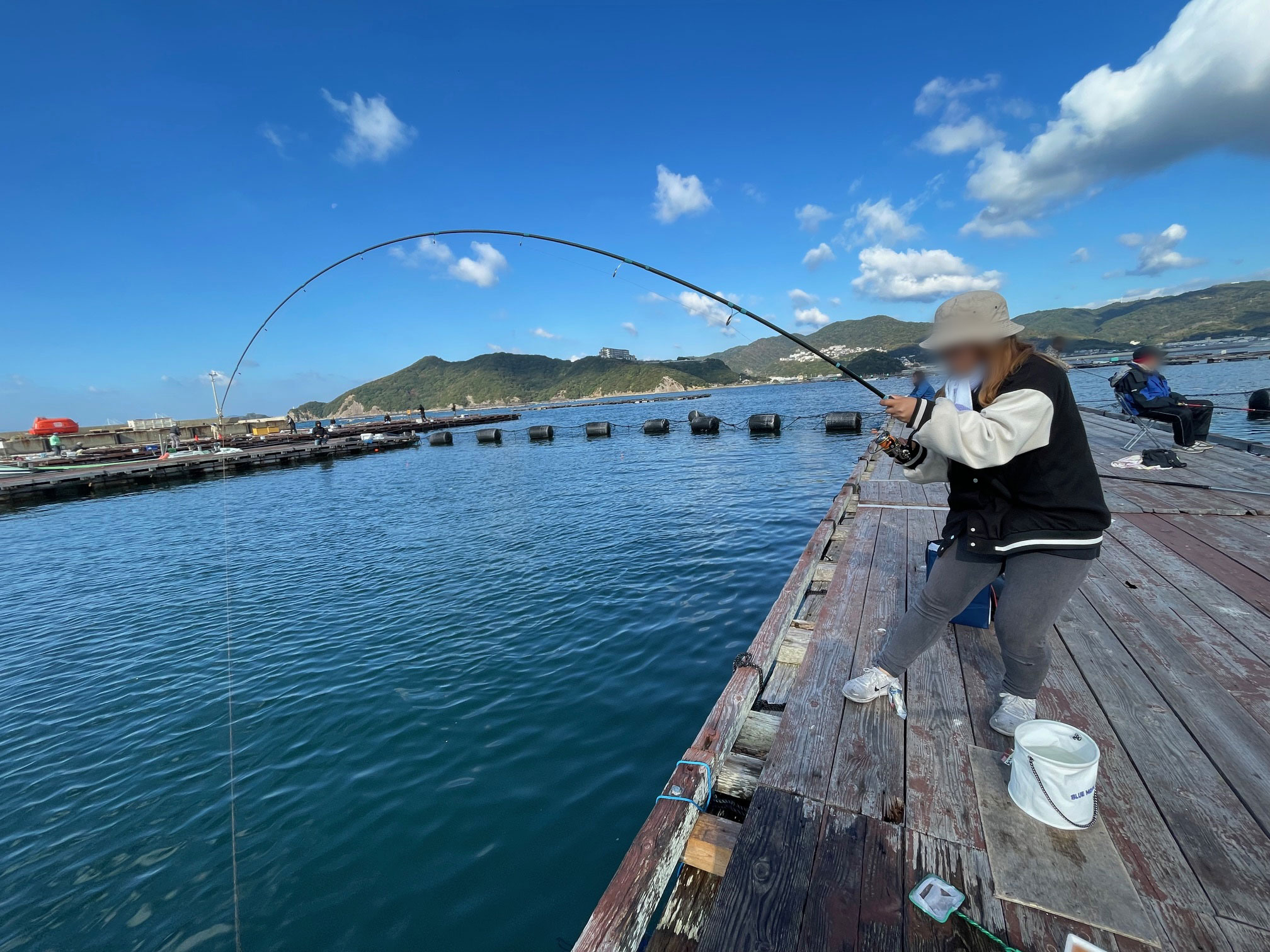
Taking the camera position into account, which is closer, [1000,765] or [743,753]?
[1000,765]

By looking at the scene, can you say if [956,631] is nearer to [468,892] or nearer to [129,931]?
[468,892]

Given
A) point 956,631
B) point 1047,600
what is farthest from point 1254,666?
point 1047,600

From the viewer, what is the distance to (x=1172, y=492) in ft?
26.2

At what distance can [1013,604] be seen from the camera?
2.96 m

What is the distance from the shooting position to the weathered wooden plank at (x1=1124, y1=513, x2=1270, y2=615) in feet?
15.2

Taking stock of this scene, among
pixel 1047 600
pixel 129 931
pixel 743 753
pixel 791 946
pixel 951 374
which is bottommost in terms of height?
pixel 129 931

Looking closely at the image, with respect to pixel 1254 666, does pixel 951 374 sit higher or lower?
higher

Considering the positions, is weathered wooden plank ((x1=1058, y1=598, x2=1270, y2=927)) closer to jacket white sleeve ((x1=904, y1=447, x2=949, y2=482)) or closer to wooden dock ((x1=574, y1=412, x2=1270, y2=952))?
wooden dock ((x1=574, y1=412, x2=1270, y2=952))

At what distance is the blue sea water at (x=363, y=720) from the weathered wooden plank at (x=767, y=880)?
6.19 ft

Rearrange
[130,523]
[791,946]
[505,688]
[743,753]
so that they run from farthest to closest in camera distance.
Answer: [130,523]
[505,688]
[743,753]
[791,946]

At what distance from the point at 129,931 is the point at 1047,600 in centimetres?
681

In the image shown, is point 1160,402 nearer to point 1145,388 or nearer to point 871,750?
point 1145,388

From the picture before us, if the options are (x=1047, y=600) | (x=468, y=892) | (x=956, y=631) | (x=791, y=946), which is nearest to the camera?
(x=791, y=946)

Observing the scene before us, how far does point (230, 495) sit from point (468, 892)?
94.4 ft
